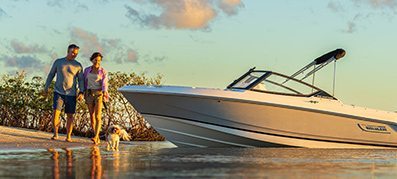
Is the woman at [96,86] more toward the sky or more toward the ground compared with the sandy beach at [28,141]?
more toward the sky

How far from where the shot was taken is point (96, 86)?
9625 millimetres

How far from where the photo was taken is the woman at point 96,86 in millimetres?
9578

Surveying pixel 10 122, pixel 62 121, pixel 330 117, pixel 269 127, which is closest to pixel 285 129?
pixel 269 127

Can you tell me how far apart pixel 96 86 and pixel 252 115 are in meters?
3.22

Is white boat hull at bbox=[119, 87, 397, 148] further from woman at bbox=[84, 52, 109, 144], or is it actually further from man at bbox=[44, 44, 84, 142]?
man at bbox=[44, 44, 84, 142]

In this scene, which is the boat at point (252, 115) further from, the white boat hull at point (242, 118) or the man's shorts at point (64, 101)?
the man's shorts at point (64, 101)

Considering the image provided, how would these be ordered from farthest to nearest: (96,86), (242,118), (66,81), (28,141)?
(242,118) < (96,86) < (28,141) < (66,81)

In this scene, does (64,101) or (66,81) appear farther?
(64,101)

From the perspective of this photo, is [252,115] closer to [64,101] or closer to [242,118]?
[242,118]

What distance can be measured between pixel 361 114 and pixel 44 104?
29.5 feet

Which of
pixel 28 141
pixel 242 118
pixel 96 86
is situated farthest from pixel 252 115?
pixel 28 141

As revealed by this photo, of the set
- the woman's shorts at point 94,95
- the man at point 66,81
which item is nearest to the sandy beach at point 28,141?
the man at point 66,81

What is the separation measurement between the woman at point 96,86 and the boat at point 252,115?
0.96 meters

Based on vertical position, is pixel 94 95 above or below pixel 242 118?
above
